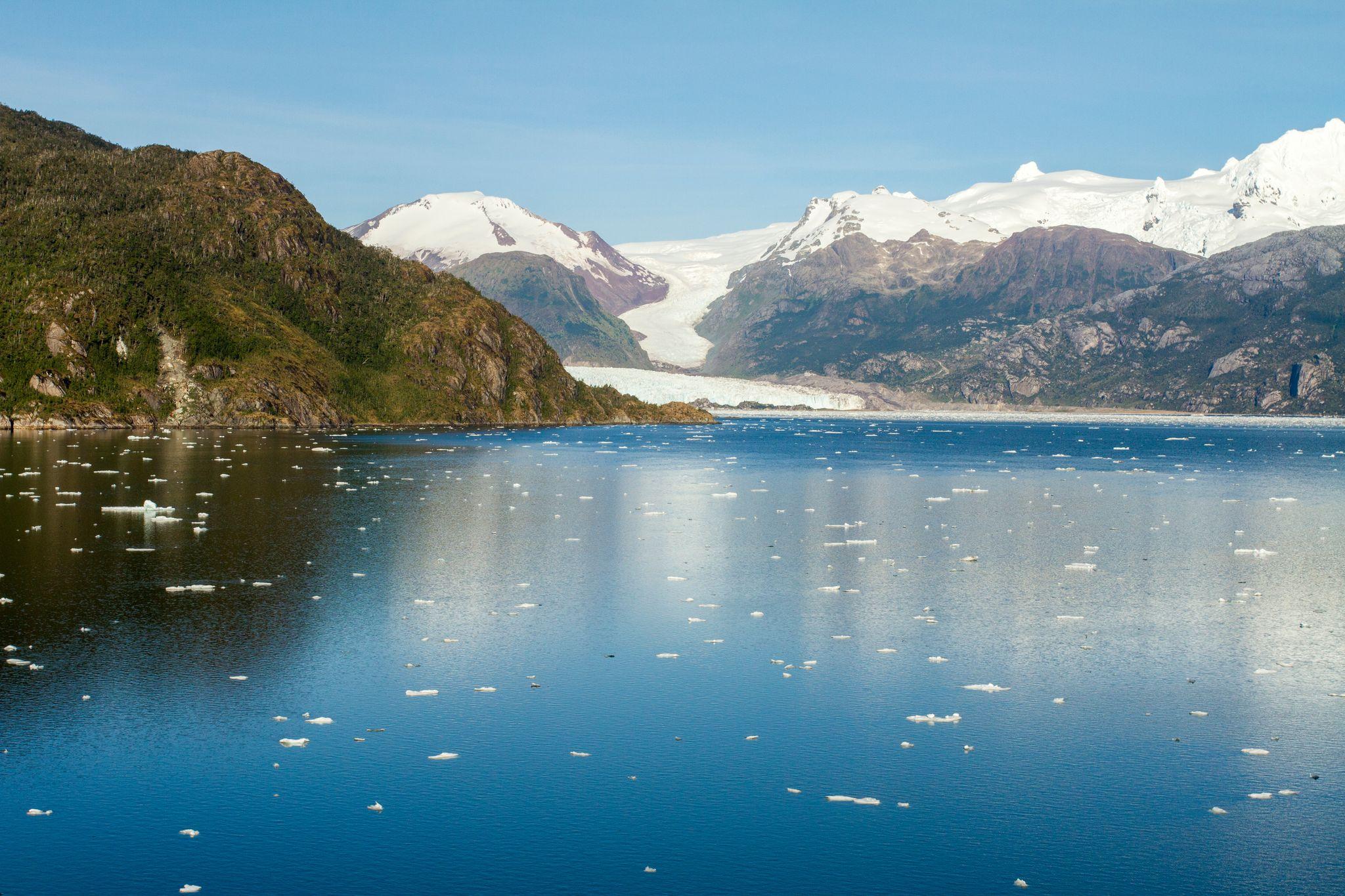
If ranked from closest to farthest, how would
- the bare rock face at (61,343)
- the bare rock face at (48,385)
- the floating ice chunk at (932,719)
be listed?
the floating ice chunk at (932,719) < the bare rock face at (48,385) < the bare rock face at (61,343)

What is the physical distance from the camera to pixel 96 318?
580 feet

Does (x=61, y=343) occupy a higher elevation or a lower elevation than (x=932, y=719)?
higher

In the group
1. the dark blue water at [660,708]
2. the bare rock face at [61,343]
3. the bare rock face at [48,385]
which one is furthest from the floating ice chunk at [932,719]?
the bare rock face at [61,343]

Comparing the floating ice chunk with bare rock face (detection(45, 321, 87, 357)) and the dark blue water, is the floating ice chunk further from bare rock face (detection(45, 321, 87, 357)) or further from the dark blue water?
bare rock face (detection(45, 321, 87, 357))

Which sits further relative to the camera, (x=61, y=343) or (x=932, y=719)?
(x=61, y=343)

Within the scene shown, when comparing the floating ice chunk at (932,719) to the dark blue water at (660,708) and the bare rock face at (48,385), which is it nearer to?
the dark blue water at (660,708)

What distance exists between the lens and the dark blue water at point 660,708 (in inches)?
675

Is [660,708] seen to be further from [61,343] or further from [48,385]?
[61,343]

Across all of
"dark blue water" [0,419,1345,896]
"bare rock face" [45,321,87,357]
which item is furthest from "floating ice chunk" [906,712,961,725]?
"bare rock face" [45,321,87,357]

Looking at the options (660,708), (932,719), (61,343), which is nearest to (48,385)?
(61,343)

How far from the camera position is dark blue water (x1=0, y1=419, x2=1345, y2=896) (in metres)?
17.1

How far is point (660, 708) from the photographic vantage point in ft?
79.7

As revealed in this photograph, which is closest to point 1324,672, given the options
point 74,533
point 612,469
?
point 74,533

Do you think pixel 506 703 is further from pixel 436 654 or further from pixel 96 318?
pixel 96 318
